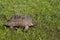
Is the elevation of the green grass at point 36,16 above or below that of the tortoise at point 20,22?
below

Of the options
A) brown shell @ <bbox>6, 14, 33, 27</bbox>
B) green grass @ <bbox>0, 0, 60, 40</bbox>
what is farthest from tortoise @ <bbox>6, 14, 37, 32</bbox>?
green grass @ <bbox>0, 0, 60, 40</bbox>

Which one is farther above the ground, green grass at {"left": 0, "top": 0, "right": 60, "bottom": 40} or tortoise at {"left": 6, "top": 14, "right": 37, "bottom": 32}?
tortoise at {"left": 6, "top": 14, "right": 37, "bottom": 32}

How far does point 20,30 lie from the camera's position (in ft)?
21.8

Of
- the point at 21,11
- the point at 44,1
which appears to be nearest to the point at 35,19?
the point at 21,11

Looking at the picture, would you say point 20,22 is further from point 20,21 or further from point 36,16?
point 36,16

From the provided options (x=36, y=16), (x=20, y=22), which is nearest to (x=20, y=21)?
(x=20, y=22)

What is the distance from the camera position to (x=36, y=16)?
7777mm

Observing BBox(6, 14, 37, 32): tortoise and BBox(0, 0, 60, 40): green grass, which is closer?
BBox(0, 0, 60, 40): green grass

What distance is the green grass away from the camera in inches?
254

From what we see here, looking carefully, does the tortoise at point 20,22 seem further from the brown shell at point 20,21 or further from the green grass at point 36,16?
the green grass at point 36,16

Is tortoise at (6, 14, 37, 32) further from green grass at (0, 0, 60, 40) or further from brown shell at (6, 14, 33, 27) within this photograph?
green grass at (0, 0, 60, 40)

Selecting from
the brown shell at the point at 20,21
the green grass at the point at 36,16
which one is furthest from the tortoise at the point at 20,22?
the green grass at the point at 36,16

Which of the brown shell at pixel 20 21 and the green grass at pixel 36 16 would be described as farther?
the brown shell at pixel 20 21

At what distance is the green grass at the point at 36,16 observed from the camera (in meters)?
6.45
